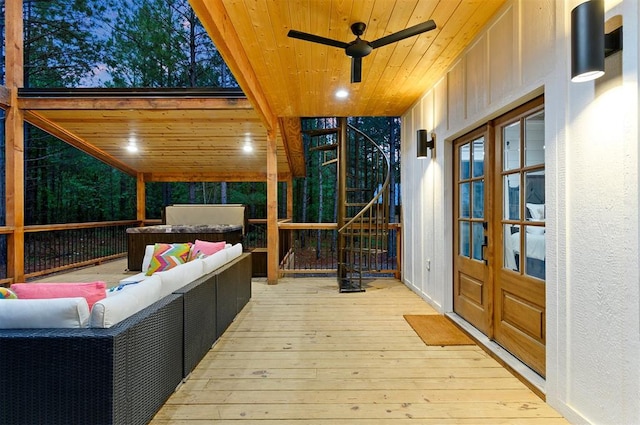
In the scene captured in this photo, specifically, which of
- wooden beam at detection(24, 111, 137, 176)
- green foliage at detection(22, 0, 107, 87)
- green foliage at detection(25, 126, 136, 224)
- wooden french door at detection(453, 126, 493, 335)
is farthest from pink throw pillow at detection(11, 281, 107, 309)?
green foliage at detection(25, 126, 136, 224)

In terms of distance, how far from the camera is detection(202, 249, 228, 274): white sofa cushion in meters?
2.80

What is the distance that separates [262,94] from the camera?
13.6ft

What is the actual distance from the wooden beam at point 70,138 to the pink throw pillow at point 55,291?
16.0 feet

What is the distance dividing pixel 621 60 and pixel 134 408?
280 cm

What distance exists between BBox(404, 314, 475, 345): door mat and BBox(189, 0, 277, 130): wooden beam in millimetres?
3040

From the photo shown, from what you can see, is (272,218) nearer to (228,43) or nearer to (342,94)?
(342,94)

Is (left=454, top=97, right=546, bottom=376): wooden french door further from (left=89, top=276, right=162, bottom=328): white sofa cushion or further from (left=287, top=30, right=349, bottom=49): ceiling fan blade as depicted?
(left=89, top=276, right=162, bottom=328): white sofa cushion

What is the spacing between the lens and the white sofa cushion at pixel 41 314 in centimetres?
140

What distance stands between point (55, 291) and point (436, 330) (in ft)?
9.73

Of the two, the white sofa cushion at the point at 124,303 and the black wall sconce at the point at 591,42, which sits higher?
the black wall sconce at the point at 591,42

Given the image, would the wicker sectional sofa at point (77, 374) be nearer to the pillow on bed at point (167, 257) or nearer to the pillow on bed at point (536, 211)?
the pillow on bed at point (167, 257)

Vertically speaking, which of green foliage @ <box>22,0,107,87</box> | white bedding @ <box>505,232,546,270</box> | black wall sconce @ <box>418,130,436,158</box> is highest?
green foliage @ <box>22,0,107,87</box>

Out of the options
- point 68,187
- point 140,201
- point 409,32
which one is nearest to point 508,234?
point 409,32

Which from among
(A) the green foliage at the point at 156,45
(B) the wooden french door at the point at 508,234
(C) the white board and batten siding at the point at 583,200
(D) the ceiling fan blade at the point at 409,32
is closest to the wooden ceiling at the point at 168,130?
(D) the ceiling fan blade at the point at 409,32
